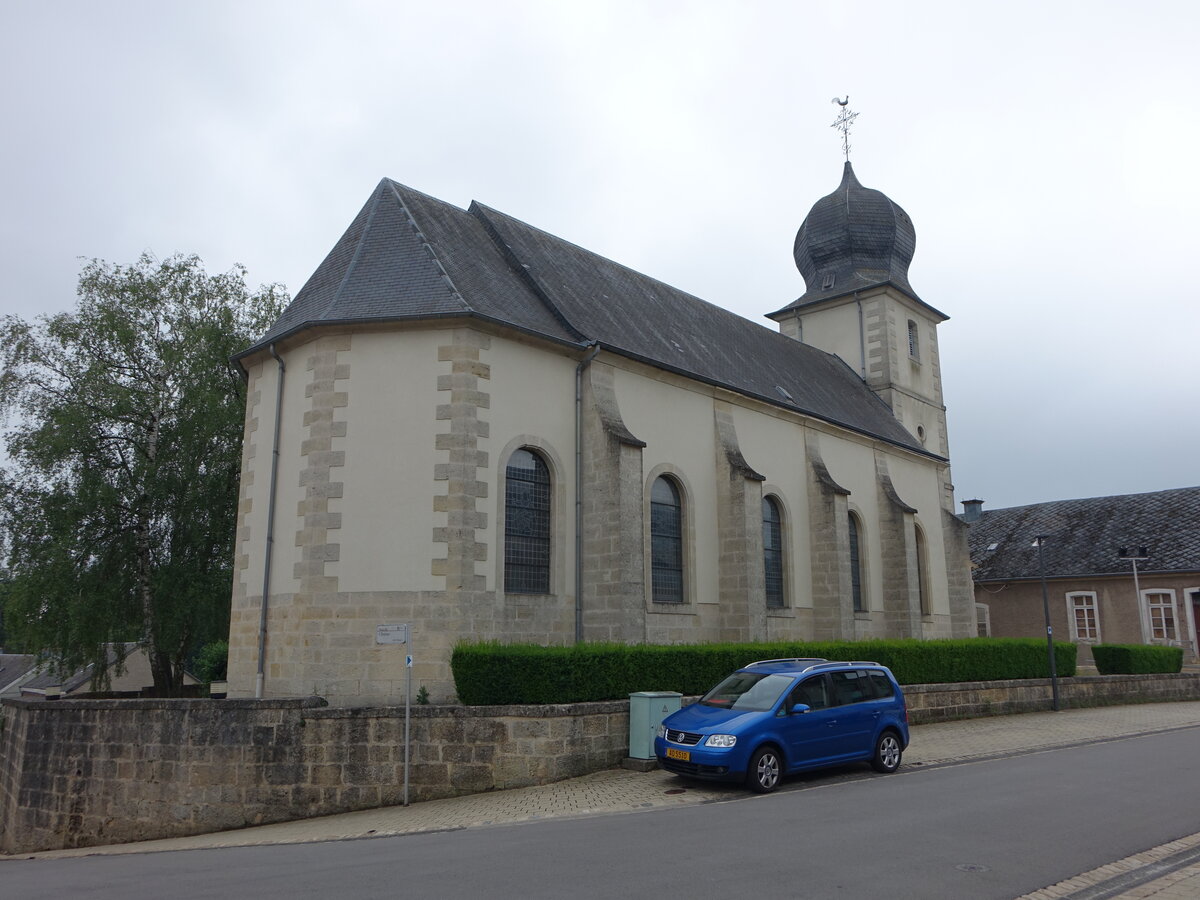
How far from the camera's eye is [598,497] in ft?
52.5

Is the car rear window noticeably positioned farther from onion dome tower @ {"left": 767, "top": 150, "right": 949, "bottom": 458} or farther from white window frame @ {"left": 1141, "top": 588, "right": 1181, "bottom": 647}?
white window frame @ {"left": 1141, "top": 588, "right": 1181, "bottom": 647}

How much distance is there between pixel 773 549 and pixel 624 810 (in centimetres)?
1240

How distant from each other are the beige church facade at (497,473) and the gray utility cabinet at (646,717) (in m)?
2.97

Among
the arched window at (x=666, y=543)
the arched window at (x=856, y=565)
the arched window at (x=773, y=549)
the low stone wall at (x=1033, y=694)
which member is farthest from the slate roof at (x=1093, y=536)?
the arched window at (x=666, y=543)

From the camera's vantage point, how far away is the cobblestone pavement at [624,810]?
247 inches

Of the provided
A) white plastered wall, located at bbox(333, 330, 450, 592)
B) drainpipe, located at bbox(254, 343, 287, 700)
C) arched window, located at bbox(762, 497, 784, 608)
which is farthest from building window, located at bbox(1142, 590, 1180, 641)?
drainpipe, located at bbox(254, 343, 287, 700)

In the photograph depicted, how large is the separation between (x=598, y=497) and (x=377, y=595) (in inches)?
167

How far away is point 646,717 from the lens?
12023 mm

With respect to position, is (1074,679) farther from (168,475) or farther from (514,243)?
(168,475)

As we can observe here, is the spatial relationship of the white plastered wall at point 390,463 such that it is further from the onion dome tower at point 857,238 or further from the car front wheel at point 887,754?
the onion dome tower at point 857,238

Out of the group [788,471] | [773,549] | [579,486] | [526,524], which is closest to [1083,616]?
[788,471]

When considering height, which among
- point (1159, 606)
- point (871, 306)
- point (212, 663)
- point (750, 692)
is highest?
point (871, 306)

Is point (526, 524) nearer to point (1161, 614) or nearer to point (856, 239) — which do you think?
point (856, 239)

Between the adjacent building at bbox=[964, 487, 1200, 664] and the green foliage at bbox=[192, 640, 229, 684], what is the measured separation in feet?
108
